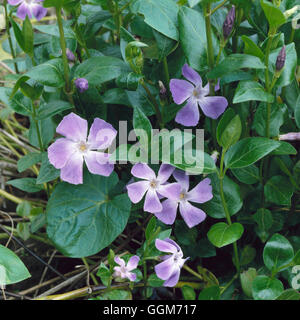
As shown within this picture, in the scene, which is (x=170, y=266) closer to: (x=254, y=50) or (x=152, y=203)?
(x=152, y=203)

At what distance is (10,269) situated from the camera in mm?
765

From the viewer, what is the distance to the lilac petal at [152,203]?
0.86 m

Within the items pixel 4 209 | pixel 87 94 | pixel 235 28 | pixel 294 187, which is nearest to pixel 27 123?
pixel 4 209

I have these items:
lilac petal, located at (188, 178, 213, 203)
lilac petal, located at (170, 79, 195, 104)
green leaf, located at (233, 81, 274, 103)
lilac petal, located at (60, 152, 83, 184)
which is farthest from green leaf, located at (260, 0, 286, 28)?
lilac petal, located at (60, 152, 83, 184)

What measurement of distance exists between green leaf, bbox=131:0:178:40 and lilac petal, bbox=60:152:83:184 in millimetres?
300

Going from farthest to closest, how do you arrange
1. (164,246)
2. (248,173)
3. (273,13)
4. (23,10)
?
(23,10) < (248,173) < (164,246) < (273,13)

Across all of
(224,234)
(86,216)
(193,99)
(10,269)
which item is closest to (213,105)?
(193,99)

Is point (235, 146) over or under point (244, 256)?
over

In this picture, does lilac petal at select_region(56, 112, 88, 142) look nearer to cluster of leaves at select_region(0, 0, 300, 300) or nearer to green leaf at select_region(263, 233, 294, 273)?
cluster of leaves at select_region(0, 0, 300, 300)

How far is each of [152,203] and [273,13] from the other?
0.41m

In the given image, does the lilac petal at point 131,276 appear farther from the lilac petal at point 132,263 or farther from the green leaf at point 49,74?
the green leaf at point 49,74
